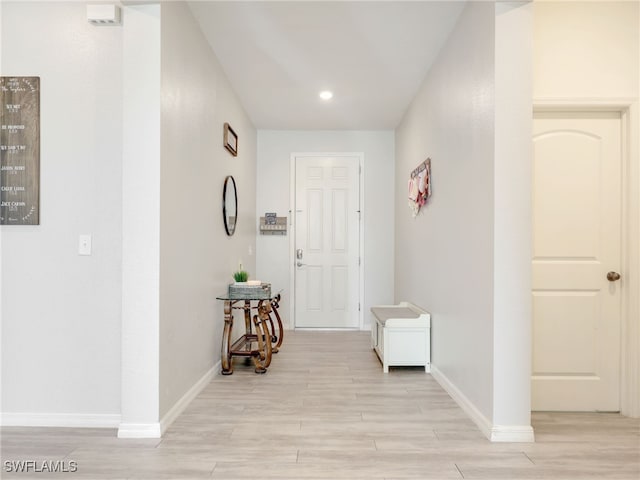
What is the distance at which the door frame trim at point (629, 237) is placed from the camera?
9.32 ft

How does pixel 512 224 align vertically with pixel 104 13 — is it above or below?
below

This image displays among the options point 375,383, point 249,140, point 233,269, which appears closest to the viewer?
point 375,383

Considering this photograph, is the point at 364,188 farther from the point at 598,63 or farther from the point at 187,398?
the point at 187,398

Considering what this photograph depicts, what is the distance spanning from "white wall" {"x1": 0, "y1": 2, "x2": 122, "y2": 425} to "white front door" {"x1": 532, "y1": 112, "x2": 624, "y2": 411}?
269 cm

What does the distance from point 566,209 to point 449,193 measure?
30.8 inches

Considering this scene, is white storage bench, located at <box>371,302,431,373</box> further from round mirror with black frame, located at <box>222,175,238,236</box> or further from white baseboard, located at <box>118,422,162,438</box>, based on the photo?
white baseboard, located at <box>118,422,162,438</box>

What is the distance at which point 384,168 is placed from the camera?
597 centimetres

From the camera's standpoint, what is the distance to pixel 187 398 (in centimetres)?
296

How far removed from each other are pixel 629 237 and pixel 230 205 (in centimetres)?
324

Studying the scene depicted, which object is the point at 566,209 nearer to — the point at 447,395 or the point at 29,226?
the point at 447,395

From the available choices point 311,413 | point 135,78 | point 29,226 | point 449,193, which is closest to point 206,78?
point 135,78

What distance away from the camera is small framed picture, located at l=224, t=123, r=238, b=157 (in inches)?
159

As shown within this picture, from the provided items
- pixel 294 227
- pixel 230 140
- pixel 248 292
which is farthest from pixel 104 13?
pixel 294 227

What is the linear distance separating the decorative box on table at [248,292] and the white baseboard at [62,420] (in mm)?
1476
